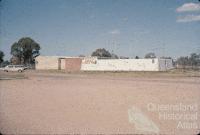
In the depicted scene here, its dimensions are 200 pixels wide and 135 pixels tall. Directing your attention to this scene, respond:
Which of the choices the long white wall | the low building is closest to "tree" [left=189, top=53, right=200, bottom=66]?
the low building

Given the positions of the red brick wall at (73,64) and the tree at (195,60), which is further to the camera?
the tree at (195,60)

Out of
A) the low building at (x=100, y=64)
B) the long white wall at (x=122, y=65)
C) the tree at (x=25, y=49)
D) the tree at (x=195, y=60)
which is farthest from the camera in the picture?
the tree at (x=195, y=60)

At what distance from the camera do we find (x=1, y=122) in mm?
7812

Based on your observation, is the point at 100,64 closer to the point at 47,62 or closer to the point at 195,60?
the point at 47,62

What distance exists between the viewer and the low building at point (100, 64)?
56.6m

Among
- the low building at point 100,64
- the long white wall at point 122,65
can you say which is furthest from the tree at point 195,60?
the long white wall at point 122,65

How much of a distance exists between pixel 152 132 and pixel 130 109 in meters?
3.26

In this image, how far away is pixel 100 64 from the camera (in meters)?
62.8

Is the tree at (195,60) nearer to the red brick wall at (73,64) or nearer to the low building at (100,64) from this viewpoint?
the low building at (100,64)

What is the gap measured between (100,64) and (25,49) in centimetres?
1929

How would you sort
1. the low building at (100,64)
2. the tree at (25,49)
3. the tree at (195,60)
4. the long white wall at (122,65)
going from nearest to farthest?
the long white wall at (122,65) → the low building at (100,64) → the tree at (25,49) → the tree at (195,60)

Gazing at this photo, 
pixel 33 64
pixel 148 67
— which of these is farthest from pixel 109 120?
pixel 33 64

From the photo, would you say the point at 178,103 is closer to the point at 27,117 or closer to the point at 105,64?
the point at 27,117

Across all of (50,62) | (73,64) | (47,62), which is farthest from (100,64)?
(47,62)
